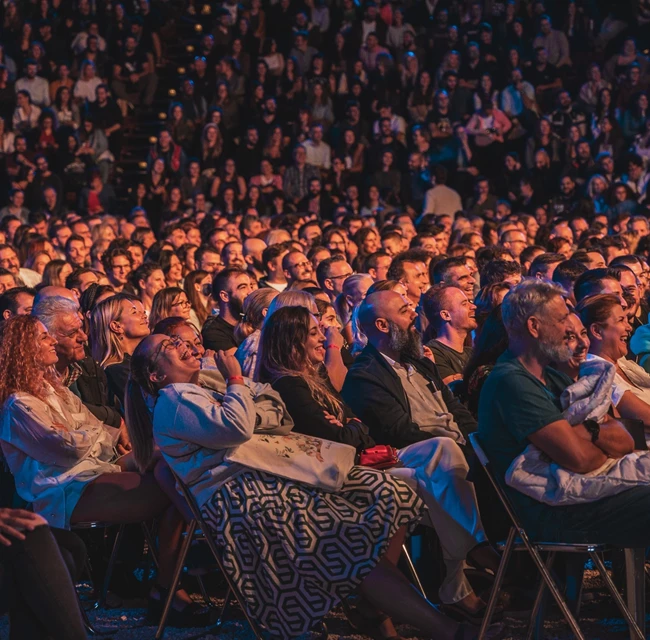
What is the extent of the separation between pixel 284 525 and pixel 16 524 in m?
1.05

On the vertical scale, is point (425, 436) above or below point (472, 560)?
above

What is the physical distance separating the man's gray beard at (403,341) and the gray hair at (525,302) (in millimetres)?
1179

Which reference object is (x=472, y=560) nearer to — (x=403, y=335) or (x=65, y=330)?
(x=403, y=335)

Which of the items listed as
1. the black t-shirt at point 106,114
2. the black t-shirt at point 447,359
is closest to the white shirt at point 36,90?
the black t-shirt at point 106,114

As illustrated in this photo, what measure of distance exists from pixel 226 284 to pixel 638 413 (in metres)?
3.44

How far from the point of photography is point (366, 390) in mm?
5184

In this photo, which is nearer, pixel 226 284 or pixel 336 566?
pixel 336 566

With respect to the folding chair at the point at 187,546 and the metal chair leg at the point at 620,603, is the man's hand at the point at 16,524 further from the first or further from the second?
the metal chair leg at the point at 620,603

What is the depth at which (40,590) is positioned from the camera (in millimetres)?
3650

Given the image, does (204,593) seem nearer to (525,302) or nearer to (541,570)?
(541,570)

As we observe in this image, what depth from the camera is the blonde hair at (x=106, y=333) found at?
6.19m

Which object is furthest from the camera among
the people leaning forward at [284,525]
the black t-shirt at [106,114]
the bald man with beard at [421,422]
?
the black t-shirt at [106,114]

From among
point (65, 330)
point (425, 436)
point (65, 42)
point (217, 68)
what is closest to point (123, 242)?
point (65, 330)

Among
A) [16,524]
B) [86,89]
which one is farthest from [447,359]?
[86,89]
